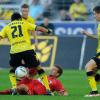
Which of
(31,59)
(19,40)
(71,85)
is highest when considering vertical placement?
(19,40)

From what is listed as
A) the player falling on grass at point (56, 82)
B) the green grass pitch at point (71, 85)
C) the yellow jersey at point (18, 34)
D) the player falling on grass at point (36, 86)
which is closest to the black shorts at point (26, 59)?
the yellow jersey at point (18, 34)

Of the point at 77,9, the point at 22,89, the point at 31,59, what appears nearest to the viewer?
the point at 22,89

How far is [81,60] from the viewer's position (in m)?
24.1

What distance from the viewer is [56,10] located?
28281 mm

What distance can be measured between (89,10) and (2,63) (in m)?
5.00

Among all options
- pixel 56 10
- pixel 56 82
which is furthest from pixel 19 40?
pixel 56 10

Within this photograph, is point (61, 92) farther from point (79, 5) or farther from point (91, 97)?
point (79, 5)

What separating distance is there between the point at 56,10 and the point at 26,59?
13.4 m

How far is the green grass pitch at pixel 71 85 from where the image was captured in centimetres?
1350

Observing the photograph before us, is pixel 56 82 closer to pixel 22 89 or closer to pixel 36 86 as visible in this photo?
pixel 36 86

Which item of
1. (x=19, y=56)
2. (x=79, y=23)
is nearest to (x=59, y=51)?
(x=79, y=23)

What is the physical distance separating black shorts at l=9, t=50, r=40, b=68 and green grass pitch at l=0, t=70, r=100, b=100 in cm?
110

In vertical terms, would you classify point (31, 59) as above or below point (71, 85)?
above

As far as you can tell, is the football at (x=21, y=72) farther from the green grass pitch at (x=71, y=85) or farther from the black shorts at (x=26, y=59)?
the green grass pitch at (x=71, y=85)
